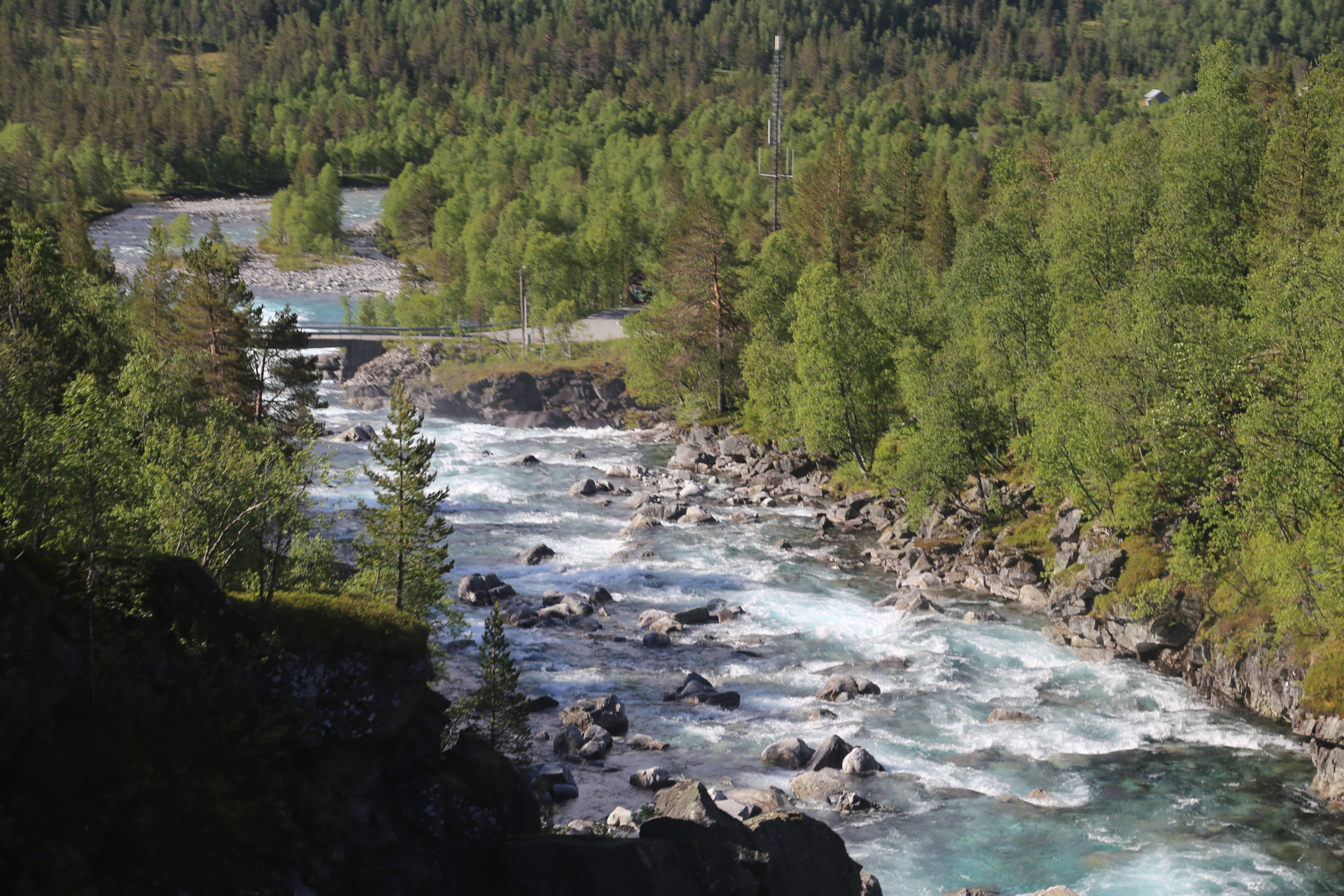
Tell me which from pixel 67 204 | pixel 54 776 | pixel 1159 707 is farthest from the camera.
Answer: pixel 67 204

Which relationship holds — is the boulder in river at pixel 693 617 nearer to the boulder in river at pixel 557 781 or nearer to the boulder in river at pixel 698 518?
the boulder in river at pixel 557 781

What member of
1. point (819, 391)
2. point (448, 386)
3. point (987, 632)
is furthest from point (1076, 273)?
point (448, 386)

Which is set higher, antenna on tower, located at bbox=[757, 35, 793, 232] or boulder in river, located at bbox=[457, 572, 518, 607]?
antenna on tower, located at bbox=[757, 35, 793, 232]

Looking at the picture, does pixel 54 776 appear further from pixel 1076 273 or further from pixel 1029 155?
pixel 1029 155

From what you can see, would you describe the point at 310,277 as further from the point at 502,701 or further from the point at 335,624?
the point at 335,624

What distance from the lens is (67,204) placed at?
346 feet

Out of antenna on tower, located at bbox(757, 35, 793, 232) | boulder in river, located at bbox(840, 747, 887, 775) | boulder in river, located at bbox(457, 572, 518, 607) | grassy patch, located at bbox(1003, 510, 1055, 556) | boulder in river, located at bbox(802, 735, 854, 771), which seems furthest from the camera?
antenna on tower, located at bbox(757, 35, 793, 232)

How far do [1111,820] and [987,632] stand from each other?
15.7m

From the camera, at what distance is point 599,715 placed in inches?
1560

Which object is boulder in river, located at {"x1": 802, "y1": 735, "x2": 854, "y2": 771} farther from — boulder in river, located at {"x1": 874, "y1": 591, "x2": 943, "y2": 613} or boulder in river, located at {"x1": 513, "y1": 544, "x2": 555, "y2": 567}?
boulder in river, located at {"x1": 513, "y1": 544, "x2": 555, "y2": 567}

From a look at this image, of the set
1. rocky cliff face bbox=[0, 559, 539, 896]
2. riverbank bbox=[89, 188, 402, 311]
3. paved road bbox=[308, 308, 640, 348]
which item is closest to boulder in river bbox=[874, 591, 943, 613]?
rocky cliff face bbox=[0, 559, 539, 896]

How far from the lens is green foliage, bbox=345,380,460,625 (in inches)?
1387

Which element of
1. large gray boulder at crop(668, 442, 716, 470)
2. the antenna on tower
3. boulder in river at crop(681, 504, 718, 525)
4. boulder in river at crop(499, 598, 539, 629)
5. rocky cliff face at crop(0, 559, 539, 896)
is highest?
the antenna on tower

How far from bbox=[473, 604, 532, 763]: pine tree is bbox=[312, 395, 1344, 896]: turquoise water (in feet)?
14.0
